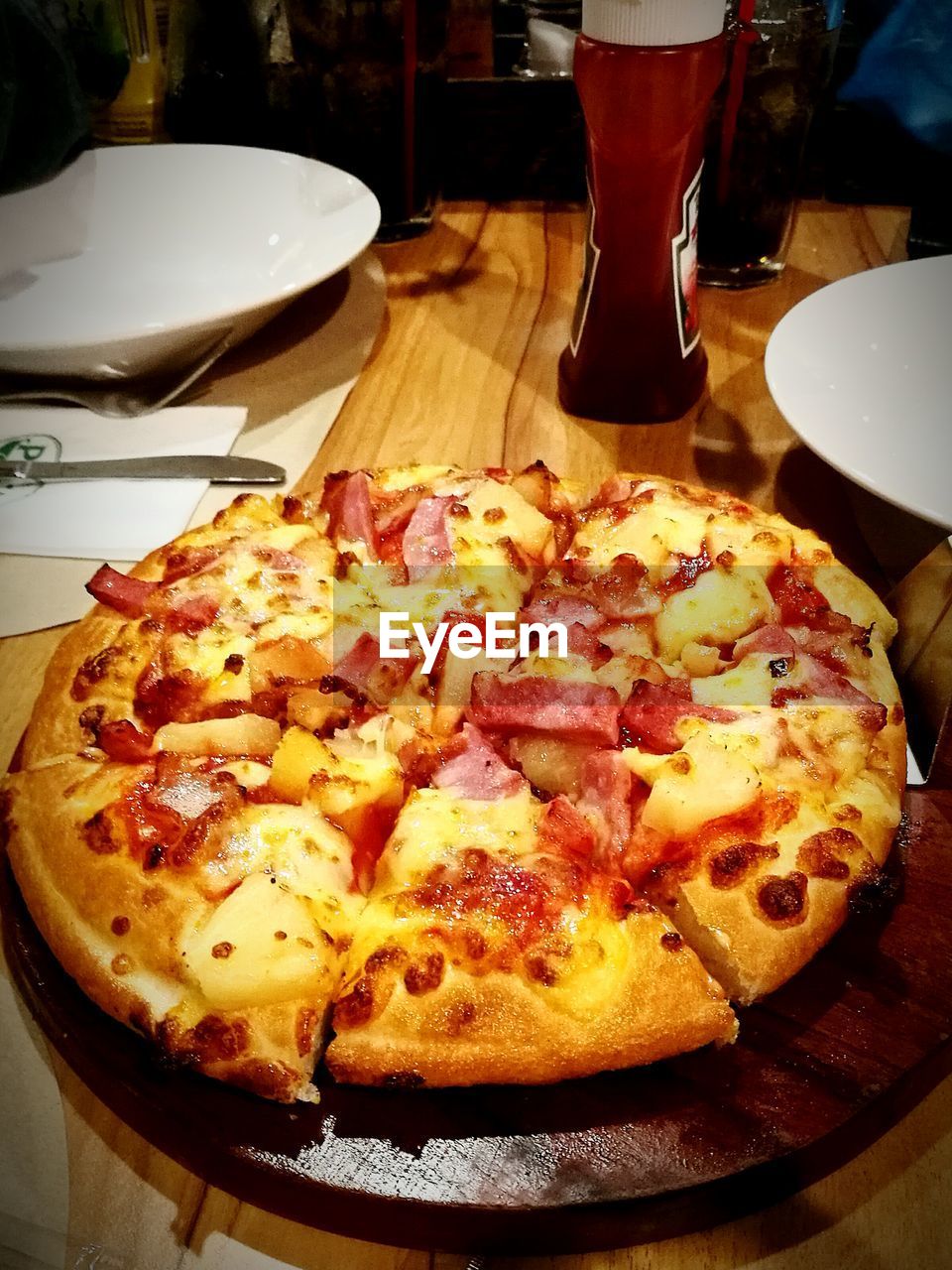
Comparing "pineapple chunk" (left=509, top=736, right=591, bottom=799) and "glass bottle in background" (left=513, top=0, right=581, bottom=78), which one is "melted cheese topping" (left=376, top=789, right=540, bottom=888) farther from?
"glass bottle in background" (left=513, top=0, right=581, bottom=78)

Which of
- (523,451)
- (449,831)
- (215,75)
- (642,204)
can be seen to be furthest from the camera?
(215,75)

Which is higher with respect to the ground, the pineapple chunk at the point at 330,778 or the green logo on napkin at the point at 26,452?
the pineapple chunk at the point at 330,778

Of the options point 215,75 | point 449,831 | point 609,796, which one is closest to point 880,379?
point 609,796

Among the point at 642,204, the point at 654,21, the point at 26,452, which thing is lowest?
the point at 26,452

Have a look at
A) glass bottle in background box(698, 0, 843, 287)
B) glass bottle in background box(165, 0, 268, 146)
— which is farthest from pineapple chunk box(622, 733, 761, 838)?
glass bottle in background box(165, 0, 268, 146)

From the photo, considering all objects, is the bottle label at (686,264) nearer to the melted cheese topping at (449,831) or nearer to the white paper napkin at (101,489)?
the white paper napkin at (101,489)

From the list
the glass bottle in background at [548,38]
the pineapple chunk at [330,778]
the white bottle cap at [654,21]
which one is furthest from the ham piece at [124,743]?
the glass bottle in background at [548,38]

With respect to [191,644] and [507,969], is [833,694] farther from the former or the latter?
[191,644]
